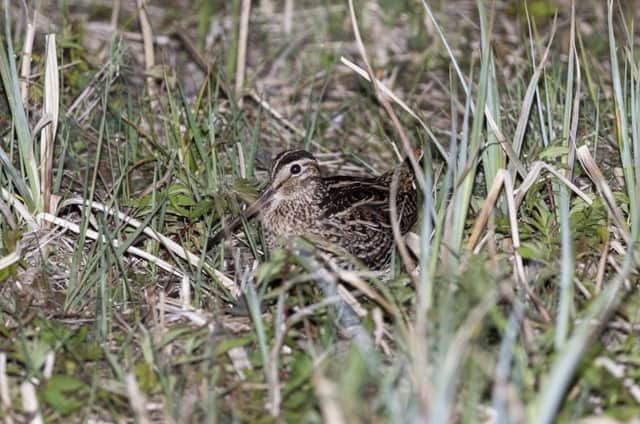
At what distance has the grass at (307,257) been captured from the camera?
3.67 metres

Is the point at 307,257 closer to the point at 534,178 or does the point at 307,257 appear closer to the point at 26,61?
the point at 534,178

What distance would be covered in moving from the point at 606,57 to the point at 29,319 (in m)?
4.56

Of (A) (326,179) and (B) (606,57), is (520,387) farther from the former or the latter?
(B) (606,57)

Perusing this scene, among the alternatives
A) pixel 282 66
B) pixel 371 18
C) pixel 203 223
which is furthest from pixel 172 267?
pixel 371 18

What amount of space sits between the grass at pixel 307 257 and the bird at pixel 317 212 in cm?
12

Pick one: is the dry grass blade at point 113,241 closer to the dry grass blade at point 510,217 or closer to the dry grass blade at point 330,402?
the dry grass blade at point 510,217

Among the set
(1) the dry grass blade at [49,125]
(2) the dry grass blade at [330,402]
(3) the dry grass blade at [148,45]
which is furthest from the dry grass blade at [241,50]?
(2) the dry grass blade at [330,402]

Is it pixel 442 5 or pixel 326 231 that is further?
pixel 442 5

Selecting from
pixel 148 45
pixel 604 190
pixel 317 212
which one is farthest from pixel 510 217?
pixel 148 45

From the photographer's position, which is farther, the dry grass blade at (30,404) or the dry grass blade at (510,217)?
the dry grass blade at (510,217)

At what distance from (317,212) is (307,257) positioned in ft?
3.58

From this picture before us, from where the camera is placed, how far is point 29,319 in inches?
169

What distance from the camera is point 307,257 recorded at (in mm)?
4281

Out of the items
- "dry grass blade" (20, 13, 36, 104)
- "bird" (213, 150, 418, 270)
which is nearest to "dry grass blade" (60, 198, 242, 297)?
"bird" (213, 150, 418, 270)
